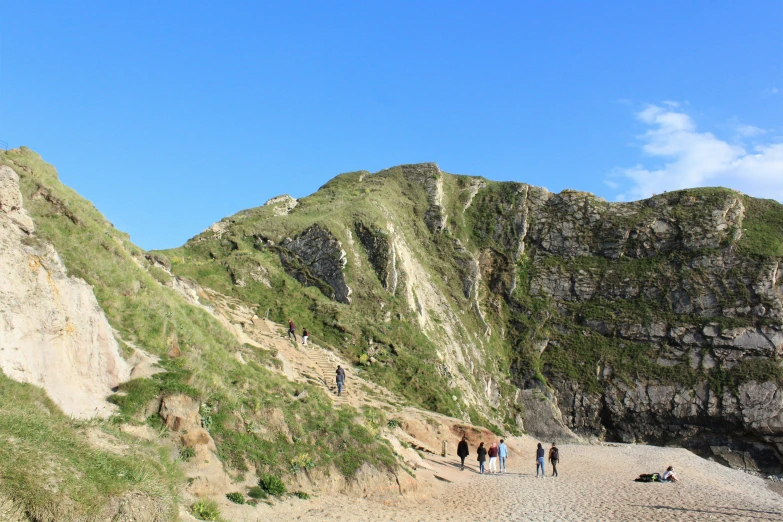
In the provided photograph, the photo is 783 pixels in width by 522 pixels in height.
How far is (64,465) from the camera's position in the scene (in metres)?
8.55

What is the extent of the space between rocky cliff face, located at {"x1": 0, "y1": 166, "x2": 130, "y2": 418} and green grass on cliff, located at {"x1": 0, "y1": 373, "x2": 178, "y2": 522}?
32.6 inches

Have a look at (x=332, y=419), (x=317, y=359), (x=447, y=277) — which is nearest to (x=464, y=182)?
(x=447, y=277)

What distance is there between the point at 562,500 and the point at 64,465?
55.2 feet

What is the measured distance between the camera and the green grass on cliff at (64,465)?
7.63 meters

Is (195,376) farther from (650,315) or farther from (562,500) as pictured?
(650,315)

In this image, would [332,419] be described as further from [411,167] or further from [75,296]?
[411,167]

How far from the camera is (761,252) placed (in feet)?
179

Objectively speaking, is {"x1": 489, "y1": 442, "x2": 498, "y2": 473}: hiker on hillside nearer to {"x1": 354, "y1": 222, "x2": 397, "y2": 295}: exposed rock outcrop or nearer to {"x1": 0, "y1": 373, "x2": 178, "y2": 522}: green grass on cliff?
{"x1": 0, "y1": 373, "x2": 178, "y2": 522}: green grass on cliff

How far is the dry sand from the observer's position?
48.6ft

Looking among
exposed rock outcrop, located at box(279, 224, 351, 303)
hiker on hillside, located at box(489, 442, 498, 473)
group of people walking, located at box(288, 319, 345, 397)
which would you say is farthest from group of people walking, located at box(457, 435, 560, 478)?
exposed rock outcrop, located at box(279, 224, 351, 303)

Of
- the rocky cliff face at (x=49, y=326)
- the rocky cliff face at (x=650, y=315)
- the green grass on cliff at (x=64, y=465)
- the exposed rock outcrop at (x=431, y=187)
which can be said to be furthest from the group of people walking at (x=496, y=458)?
the exposed rock outcrop at (x=431, y=187)

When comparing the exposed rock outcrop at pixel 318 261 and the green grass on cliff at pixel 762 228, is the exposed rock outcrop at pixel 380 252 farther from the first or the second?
the green grass on cliff at pixel 762 228

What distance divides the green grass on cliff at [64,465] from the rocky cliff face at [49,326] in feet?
2.72

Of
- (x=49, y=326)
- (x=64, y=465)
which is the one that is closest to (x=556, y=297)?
(x=49, y=326)
